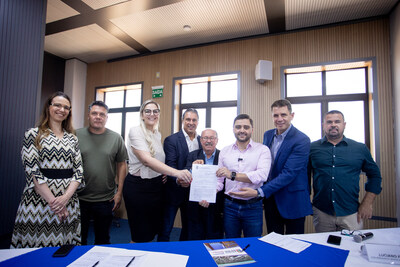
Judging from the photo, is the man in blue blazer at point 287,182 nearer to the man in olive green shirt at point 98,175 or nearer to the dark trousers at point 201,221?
the dark trousers at point 201,221

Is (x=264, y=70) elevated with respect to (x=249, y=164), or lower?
elevated

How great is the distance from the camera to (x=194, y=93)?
4.68 m

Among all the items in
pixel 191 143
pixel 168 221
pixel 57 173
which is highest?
pixel 191 143

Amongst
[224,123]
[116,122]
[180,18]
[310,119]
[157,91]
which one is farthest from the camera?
[116,122]

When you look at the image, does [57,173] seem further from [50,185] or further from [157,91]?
[157,91]

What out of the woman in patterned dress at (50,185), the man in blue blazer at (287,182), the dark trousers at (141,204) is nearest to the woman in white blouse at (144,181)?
the dark trousers at (141,204)

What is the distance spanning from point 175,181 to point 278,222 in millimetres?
1082

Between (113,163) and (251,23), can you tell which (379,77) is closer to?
(251,23)

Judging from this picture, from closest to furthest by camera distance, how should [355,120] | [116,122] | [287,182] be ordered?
[287,182] → [355,120] → [116,122]

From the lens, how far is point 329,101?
3.76 metres

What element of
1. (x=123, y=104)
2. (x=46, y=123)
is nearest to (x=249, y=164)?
(x=46, y=123)

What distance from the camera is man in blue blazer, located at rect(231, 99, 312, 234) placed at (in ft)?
6.46

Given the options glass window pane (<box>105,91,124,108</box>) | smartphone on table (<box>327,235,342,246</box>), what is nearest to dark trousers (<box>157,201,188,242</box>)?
smartphone on table (<box>327,235,342,246</box>)

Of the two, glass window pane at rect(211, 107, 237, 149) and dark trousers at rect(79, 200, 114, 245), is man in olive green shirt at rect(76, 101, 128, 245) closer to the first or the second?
dark trousers at rect(79, 200, 114, 245)
